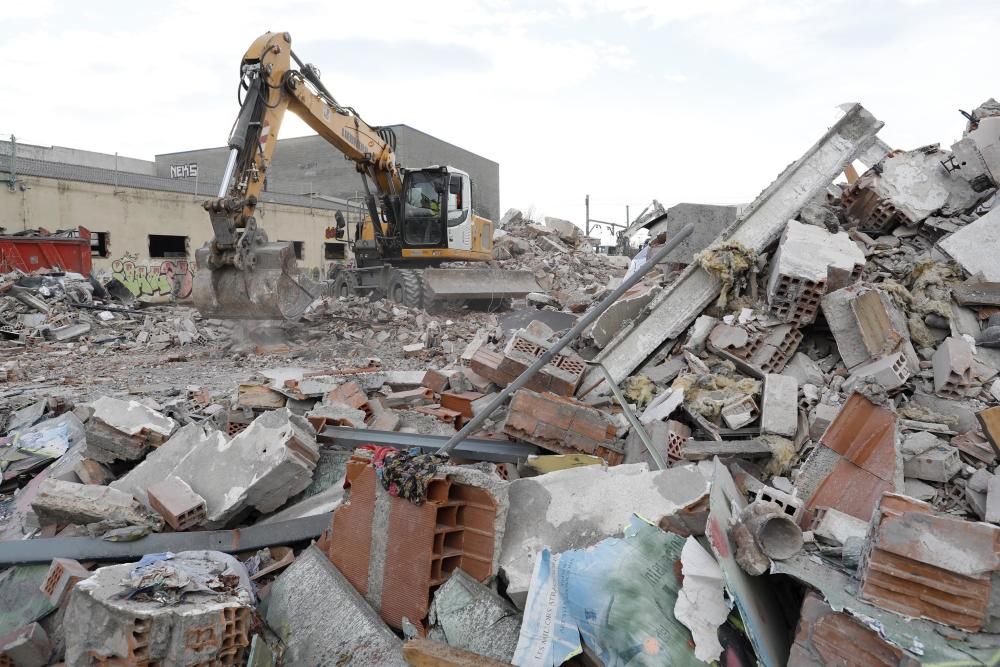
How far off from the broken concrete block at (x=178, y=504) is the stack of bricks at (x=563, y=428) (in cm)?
200

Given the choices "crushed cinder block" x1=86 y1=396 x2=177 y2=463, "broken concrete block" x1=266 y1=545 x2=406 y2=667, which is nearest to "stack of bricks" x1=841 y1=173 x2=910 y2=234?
"broken concrete block" x1=266 y1=545 x2=406 y2=667

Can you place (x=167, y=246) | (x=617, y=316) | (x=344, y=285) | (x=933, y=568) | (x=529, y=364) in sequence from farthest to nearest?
(x=167, y=246) < (x=344, y=285) < (x=617, y=316) < (x=529, y=364) < (x=933, y=568)

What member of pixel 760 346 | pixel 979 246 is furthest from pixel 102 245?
pixel 979 246

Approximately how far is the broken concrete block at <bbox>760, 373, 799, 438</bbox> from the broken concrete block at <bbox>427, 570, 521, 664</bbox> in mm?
2223

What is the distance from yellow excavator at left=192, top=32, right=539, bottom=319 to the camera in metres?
9.09

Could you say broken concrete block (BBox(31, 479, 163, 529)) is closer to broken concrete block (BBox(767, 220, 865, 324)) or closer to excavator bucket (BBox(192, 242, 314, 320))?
broken concrete block (BBox(767, 220, 865, 324))

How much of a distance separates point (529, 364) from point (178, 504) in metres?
2.66

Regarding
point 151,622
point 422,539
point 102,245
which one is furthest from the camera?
point 102,245

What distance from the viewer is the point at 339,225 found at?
1428 centimetres

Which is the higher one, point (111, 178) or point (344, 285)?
point (111, 178)

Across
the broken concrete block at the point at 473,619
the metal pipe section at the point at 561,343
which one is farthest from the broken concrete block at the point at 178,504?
the broken concrete block at the point at 473,619

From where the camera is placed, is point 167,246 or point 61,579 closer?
point 61,579

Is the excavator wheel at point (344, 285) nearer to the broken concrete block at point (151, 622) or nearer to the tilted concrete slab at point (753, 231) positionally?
the tilted concrete slab at point (753, 231)

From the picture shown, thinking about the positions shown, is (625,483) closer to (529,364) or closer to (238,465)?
(529,364)
